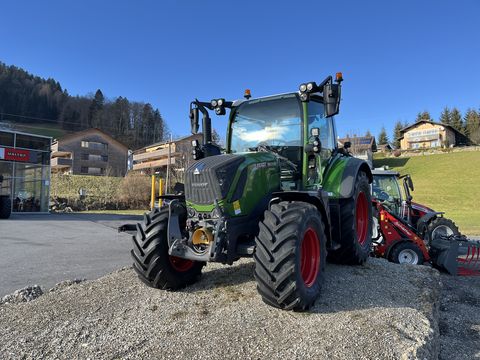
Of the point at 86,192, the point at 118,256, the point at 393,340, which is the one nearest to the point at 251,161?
the point at 393,340

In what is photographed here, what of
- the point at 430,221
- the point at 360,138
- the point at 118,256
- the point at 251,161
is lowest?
the point at 118,256

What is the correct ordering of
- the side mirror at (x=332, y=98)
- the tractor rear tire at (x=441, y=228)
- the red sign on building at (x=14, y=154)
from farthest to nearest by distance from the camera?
the red sign on building at (x=14, y=154), the tractor rear tire at (x=441, y=228), the side mirror at (x=332, y=98)

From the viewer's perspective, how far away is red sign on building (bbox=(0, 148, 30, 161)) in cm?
2621

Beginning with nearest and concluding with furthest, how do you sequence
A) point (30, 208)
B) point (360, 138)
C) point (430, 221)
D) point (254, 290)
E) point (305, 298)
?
point (305, 298) < point (254, 290) < point (430, 221) < point (30, 208) < point (360, 138)

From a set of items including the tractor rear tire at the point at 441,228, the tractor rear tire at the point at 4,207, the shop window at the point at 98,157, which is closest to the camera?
the tractor rear tire at the point at 441,228

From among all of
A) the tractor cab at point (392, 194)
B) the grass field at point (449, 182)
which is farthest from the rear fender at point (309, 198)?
the grass field at point (449, 182)

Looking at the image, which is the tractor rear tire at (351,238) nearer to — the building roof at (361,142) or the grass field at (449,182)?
the grass field at (449,182)

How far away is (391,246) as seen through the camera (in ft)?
29.2

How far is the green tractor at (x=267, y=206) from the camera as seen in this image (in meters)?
3.90

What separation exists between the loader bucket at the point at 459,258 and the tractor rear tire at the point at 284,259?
5.57m

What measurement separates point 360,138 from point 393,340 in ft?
142

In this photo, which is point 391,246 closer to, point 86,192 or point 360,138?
point 86,192

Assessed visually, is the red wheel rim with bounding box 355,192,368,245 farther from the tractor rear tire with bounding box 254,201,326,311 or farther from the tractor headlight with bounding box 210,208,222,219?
the tractor headlight with bounding box 210,208,222,219

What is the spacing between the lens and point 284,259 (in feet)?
12.3
